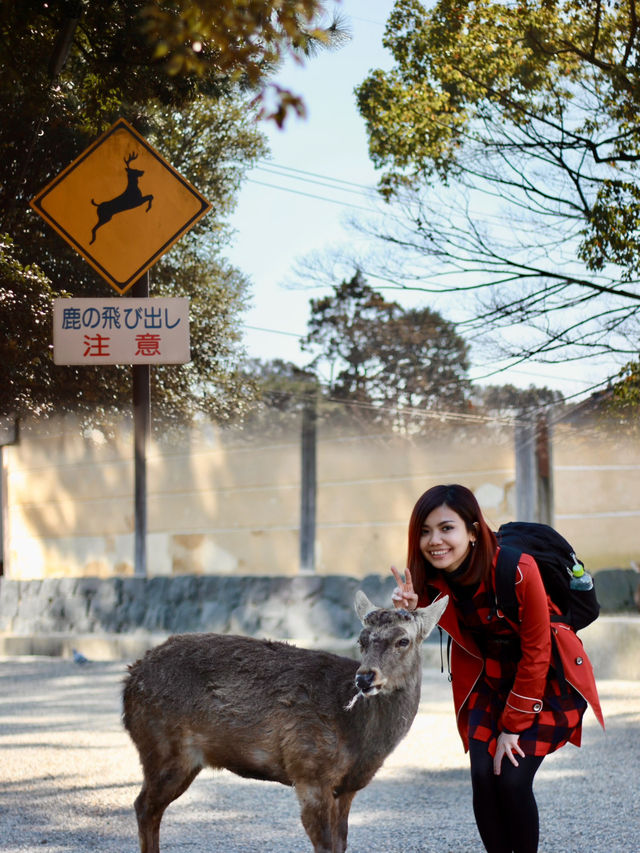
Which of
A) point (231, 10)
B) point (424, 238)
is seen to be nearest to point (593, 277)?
point (424, 238)

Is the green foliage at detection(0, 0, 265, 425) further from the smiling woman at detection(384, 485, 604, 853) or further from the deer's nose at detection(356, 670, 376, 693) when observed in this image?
the deer's nose at detection(356, 670, 376, 693)

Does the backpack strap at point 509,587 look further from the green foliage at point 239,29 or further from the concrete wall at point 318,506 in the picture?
the concrete wall at point 318,506

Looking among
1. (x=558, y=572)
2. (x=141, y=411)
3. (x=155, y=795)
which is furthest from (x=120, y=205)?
(x=558, y=572)

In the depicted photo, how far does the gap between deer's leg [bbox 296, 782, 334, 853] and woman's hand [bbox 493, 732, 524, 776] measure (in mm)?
579

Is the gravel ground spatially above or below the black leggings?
below

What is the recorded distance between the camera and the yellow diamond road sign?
5168 millimetres

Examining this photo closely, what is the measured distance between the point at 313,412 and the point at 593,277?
10.2 ft

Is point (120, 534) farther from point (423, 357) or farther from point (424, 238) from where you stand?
point (424, 238)

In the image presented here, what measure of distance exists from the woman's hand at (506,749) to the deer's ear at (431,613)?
1.23 feet

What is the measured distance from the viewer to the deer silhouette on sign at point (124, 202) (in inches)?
202

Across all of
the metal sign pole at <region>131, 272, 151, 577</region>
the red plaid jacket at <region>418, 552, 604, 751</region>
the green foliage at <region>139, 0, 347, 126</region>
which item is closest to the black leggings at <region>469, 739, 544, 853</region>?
the red plaid jacket at <region>418, 552, 604, 751</region>

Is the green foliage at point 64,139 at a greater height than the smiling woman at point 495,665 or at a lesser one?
greater

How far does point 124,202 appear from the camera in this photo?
5.16 meters

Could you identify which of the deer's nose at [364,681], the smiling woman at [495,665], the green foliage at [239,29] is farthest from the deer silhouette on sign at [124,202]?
the deer's nose at [364,681]
